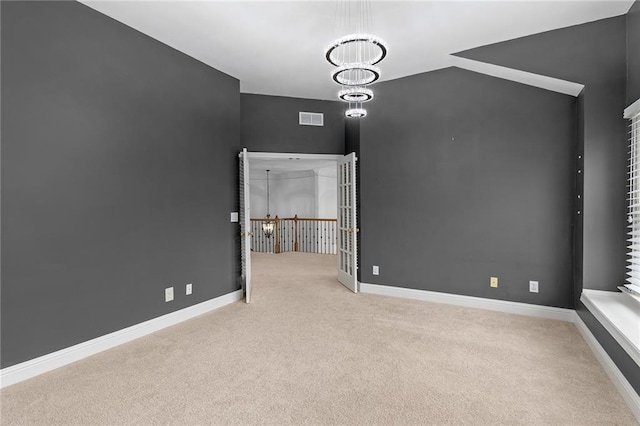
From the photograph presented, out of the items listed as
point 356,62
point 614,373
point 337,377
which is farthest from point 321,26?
point 614,373

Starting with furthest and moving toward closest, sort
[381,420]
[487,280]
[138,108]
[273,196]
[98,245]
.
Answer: [273,196] < [487,280] < [138,108] < [98,245] < [381,420]

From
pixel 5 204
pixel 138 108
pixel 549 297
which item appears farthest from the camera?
pixel 549 297

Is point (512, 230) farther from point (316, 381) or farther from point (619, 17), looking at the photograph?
point (316, 381)

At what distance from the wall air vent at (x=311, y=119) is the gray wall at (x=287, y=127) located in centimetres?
5

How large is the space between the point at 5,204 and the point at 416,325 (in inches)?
156

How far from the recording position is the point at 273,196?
12594mm

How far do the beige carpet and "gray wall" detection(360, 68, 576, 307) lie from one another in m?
0.69

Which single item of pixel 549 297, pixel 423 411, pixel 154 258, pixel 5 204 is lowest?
pixel 423 411

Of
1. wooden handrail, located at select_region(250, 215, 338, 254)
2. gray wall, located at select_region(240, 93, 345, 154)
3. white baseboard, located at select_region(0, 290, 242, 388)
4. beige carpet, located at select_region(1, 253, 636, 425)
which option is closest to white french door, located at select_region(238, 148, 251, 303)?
white baseboard, located at select_region(0, 290, 242, 388)

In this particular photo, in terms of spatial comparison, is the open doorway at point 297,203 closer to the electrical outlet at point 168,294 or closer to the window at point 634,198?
the electrical outlet at point 168,294

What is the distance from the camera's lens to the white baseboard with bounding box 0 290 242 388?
2551 millimetres

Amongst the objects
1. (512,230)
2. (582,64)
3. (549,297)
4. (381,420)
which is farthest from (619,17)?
(381,420)

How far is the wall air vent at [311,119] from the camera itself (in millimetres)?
5449

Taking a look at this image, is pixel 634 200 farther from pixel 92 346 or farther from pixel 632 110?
pixel 92 346
